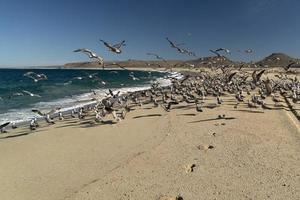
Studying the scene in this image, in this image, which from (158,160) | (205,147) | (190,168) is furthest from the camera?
(205,147)

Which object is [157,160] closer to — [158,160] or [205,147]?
[158,160]

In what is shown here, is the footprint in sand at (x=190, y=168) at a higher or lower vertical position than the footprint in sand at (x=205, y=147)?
lower

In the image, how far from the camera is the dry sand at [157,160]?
11.6 meters

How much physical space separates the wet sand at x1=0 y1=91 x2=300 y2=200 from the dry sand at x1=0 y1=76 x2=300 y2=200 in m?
0.03

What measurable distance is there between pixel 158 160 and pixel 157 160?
0.04m

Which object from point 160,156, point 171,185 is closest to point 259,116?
point 160,156

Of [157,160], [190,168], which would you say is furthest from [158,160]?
[190,168]

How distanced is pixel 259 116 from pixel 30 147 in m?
12.7

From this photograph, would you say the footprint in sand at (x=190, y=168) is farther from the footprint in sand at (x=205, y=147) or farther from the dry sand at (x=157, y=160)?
the footprint in sand at (x=205, y=147)

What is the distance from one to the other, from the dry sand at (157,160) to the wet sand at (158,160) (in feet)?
0.09

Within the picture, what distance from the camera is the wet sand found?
38.1ft

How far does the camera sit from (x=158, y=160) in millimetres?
14352

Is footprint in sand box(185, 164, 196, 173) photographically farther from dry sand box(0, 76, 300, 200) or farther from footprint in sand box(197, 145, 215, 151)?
footprint in sand box(197, 145, 215, 151)

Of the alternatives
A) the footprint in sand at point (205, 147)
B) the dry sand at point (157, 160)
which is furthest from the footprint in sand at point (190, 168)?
the footprint in sand at point (205, 147)
